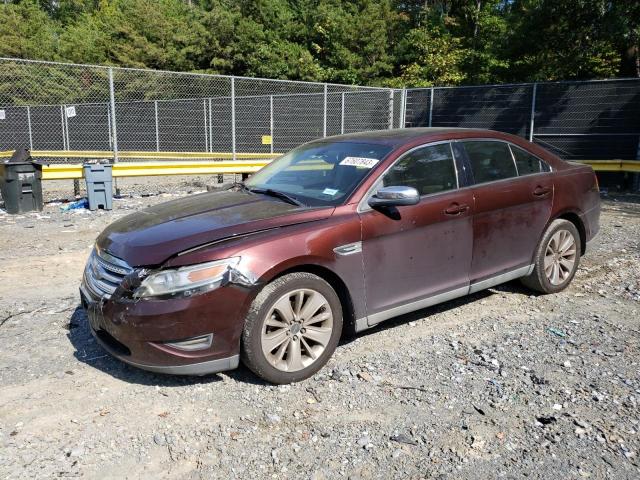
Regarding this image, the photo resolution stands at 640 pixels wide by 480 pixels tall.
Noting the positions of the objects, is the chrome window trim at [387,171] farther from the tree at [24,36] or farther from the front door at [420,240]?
the tree at [24,36]

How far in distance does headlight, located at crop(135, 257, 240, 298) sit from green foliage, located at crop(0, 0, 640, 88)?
1593cm

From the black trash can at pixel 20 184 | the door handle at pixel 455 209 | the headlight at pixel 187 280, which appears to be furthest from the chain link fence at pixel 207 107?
the headlight at pixel 187 280

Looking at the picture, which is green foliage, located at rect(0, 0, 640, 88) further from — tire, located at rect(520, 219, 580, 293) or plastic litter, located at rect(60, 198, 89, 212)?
plastic litter, located at rect(60, 198, 89, 212)

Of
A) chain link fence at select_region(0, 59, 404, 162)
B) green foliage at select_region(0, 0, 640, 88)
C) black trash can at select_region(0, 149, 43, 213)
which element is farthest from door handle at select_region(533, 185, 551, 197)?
green foliage at select_region(0, 0, 640, 88)

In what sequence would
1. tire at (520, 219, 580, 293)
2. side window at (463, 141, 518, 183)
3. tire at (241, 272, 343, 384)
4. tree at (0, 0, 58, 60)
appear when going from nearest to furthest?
tire at (241, 272, 343, 384) < side window at (463, 141, 518, 183) < tire at (520, 219, 580, 293) < tree at (0, 0, 58, 60)

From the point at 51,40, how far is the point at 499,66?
30.3m

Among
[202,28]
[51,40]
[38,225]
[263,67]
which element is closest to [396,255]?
[38,225]

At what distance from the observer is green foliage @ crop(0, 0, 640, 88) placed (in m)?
18.7

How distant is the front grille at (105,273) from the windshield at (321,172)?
1.37 metres

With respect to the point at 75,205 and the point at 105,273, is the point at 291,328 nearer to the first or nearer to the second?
the point at 105,273

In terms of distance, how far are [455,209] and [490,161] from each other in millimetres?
778

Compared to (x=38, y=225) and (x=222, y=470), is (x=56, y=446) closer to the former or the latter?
(x=222, y=470)

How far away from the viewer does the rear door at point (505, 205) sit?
15.4 feet

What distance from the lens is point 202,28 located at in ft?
97.7
